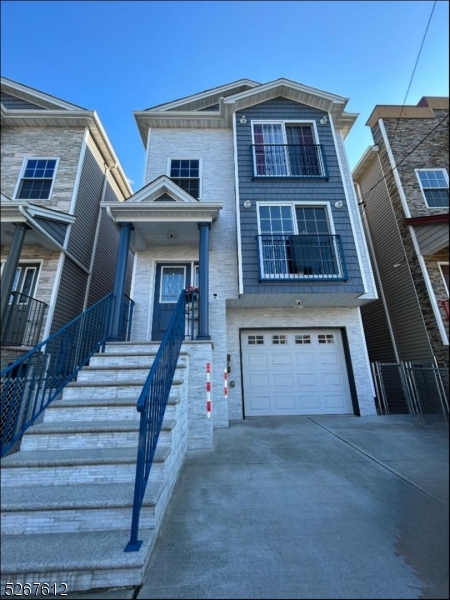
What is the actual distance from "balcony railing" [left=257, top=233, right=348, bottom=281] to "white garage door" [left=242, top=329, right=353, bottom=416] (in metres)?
1.58

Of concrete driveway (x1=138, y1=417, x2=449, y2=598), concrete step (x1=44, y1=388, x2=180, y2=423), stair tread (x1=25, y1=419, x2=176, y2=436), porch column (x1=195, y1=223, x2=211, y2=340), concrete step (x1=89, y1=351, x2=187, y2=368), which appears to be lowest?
concrete driveway (x1=138, y1=417, x2=449, y2=598)

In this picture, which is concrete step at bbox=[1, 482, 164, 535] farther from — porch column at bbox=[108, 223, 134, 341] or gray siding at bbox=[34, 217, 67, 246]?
gray siding at bbox=[34, 217, 67, 246]

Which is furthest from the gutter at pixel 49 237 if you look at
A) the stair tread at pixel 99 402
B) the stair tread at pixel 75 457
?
the stair tread at pixel 75 457

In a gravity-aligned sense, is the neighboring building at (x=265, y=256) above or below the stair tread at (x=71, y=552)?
above

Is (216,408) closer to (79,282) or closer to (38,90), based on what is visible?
(79,282)

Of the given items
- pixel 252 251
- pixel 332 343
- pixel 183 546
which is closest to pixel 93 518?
pixel 183 546

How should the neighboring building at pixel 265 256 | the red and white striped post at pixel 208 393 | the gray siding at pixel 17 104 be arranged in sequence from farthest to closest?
the gray siding at pixel 17 104 < the neighboring building at pixel 265 256 < the red and white striped post at pixel 208 393

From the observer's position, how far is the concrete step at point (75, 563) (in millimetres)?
1673

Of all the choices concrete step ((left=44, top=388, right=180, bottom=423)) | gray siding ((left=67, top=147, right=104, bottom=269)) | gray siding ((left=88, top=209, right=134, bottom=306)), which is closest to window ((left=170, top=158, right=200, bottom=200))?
gray siding ((left=88, top=209, right=134, bottom=306))

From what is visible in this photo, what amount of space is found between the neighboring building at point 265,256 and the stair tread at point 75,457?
2.79 m

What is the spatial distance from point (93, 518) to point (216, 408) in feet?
10.8

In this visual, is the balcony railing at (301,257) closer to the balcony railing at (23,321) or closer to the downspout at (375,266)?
the downspout at (375,266)

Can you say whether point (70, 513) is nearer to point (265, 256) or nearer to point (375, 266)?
point (265, 256)

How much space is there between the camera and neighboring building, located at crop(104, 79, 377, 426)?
6105 mm
